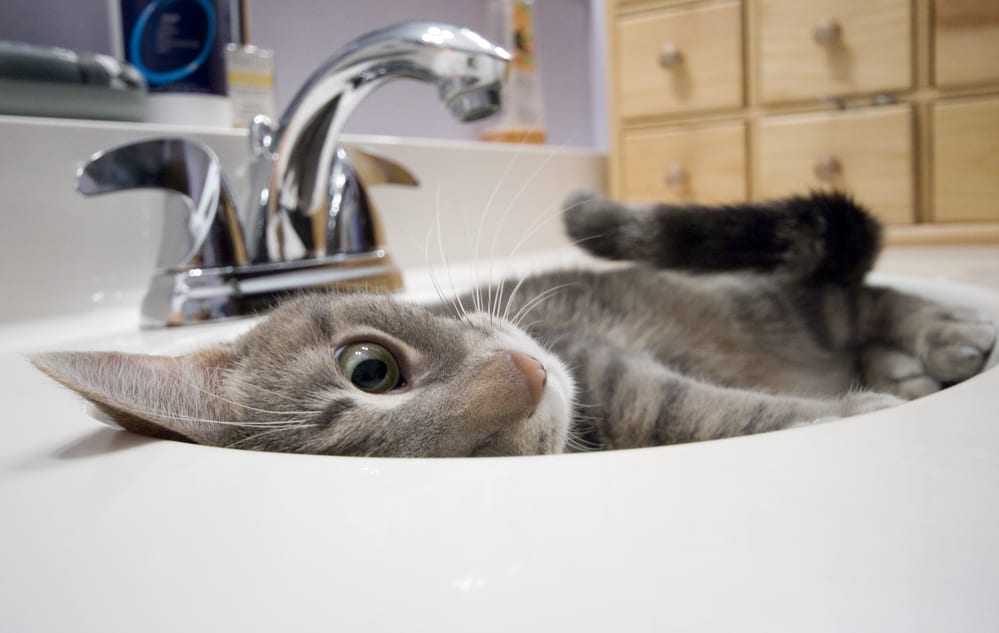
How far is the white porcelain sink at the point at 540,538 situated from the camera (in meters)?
0.25

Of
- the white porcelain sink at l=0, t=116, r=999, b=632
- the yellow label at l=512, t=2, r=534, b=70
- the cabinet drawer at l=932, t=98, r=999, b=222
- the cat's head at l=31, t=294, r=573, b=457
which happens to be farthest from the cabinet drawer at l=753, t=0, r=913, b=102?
the white porcelain sink at l=0, t=116, r=999, b=632

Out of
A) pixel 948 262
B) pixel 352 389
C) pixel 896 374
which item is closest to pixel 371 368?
pixel 352 389

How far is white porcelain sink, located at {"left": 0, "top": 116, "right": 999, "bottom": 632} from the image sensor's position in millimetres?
254

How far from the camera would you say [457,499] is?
35 centimetres

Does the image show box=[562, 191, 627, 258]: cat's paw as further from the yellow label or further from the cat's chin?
the yellow label

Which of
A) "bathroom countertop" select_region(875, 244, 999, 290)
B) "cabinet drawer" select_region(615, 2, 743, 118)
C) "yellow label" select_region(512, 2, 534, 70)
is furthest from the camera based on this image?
"yellow label" select_region(512, 2, 534, 70)

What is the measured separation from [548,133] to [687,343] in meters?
1.30

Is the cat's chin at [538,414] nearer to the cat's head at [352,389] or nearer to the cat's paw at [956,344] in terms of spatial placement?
the cat's head at [352,389]

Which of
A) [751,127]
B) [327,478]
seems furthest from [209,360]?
[751,127]

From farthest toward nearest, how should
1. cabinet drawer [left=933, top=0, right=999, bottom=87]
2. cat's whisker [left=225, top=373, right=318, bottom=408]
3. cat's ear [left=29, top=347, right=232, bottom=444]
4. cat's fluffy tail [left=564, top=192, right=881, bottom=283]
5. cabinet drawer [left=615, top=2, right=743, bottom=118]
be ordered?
cabinet drawer [left=615, top=2, right=743, bottom=118] → cabinet drawer [left=933, top=0, right=999, bottom=87] → cat's fluffy tail [left=564, top=192, right=881, bottom=283] → cat's whisker [left=225, top=373, right=318, bottom=408] → cat's ear [left=29, top=347, right=232, bottom=444]

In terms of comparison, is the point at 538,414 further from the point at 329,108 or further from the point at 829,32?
the point at 829,32

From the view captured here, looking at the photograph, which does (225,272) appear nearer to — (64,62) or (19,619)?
(64,62)

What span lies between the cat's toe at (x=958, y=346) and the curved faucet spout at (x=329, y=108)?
0.56 meters

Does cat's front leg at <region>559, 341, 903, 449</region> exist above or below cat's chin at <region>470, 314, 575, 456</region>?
below
